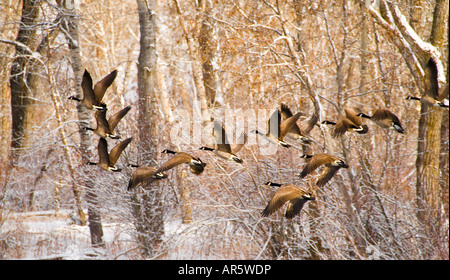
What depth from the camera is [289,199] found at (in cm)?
546

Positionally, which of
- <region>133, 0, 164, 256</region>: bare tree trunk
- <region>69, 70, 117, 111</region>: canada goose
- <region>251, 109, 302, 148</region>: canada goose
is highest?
<region>69, 70, 117, 111</region>: canada goose

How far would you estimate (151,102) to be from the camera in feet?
29.7

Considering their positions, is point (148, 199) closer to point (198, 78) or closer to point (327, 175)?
point (198, 78)

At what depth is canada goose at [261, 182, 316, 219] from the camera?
17.1 feet

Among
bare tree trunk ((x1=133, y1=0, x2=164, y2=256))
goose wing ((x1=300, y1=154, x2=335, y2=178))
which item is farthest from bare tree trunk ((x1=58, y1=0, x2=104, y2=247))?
goose wing ((x1=300, y1=154, x2=335, y2=178))

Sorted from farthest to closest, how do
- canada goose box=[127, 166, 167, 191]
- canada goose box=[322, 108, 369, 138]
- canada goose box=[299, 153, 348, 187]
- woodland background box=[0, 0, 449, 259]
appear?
woodland background box=[0, 0, 449, 259], canada goose box=[127, 166, 167, 191], canada goose box=[322, 108, 369, 138], canada goose box=[299, 153, 348, 187]

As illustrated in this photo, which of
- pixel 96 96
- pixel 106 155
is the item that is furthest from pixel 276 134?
pixel 96 96

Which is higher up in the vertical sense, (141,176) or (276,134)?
(276,134)

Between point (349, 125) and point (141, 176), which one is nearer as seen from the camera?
point (349, 125)

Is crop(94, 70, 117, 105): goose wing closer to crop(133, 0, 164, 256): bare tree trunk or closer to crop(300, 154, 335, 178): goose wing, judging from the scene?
crop(300, 154, 335, 178): goose wing

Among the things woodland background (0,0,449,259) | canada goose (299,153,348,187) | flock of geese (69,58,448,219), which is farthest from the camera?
woodland background (0,0,449,259)

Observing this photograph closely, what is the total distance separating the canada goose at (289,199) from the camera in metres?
5.20

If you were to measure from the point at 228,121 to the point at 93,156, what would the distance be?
2.51m

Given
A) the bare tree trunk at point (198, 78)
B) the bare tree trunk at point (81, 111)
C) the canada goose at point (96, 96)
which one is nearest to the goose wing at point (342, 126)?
the canada goose at point (96, 96)
